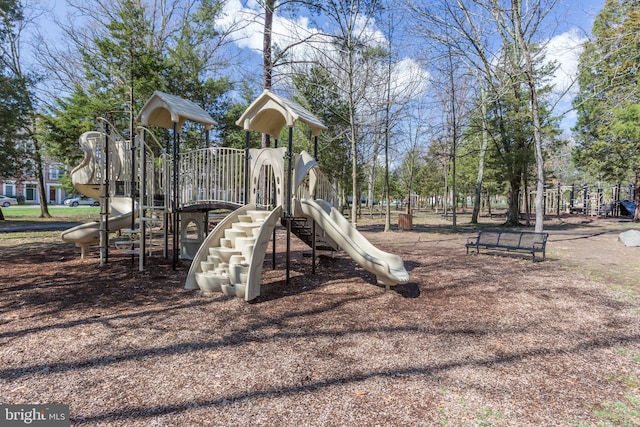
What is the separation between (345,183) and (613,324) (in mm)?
20314

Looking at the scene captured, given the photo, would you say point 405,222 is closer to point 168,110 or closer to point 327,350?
point 168,110

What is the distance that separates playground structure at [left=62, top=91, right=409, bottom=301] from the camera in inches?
248

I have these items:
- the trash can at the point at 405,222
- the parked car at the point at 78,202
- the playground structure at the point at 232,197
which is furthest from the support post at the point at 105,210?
the parked car at the point at 78,202

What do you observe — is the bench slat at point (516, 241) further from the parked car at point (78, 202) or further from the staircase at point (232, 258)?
the parked car at point (78, 202)

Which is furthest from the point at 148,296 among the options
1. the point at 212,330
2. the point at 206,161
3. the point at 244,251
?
the point at 206,161

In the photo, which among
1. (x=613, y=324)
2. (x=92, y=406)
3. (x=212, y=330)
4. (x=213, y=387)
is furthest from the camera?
(x=613, y=324)

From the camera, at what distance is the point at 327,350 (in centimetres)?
396

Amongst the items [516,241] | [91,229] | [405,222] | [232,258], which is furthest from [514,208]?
[91,229]

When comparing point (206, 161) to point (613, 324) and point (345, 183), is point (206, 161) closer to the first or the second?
point (613, 324)

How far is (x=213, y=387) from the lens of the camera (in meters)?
3.11

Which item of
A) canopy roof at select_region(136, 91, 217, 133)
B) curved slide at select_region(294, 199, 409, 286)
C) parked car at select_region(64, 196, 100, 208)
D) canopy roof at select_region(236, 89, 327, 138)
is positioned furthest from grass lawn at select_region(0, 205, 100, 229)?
parked car at select_region(64, 196, 100, 208)

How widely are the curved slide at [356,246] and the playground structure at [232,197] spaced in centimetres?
2

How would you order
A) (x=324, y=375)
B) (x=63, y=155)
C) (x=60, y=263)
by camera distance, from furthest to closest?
(x=63, y=155) < (x=60, y=263) < (x=324, y=375)

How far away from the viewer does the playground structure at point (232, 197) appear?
20.7ft
